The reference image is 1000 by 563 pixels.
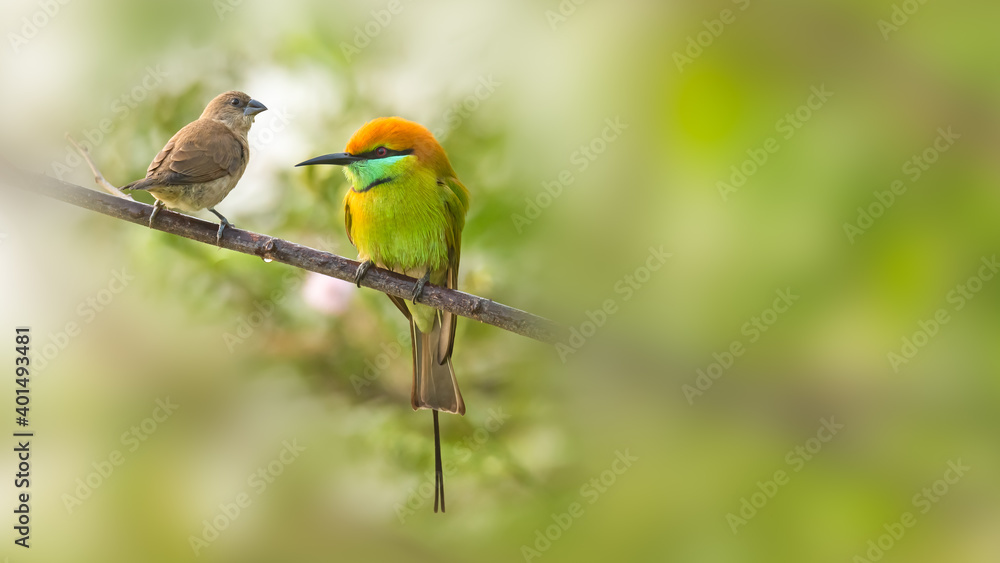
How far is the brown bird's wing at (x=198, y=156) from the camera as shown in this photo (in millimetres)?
1181

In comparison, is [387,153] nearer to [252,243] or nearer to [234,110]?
[234,110]

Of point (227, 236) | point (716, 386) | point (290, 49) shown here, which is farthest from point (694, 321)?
point (290, 49)

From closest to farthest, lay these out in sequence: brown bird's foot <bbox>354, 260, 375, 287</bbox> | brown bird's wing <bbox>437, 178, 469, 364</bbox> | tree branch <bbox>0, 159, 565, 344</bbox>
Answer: tree branch <bbox>0, 159, 565, 344</bbox>, brown bird's foot <bbox>354, 260, 375, 287</bbox>, brown bird's wing <bbox>437, 178, 469, 364</bbox>

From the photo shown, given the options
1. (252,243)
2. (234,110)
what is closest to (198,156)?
(234,110)

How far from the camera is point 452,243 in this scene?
1418mm

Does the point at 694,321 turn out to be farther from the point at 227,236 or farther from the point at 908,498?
the point at 227,236

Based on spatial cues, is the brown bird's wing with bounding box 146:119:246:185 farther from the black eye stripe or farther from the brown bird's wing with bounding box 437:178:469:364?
the brown bird's wing with bounding box 437:178:469:364

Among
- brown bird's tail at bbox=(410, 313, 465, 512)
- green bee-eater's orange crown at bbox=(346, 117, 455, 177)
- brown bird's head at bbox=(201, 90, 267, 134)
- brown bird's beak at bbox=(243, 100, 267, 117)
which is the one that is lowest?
brown bird's tail at bbox=(410, 313, 465, 512)

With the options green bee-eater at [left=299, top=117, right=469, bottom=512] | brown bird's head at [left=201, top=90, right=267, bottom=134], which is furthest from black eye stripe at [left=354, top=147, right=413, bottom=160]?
brown bird's head at [left=201, top=90, right=267, bottom=134]

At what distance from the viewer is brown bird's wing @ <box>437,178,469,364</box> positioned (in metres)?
1.29

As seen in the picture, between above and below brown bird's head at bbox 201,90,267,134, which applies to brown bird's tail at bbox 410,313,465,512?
below

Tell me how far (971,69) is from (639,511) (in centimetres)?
17

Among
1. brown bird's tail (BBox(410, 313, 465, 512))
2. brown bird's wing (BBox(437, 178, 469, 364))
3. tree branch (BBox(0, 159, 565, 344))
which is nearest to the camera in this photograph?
tree branch (BBox(0, 159, 565, 344))

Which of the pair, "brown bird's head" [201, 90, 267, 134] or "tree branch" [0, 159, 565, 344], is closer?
"tree branch" [0, 159, 565, 344]
